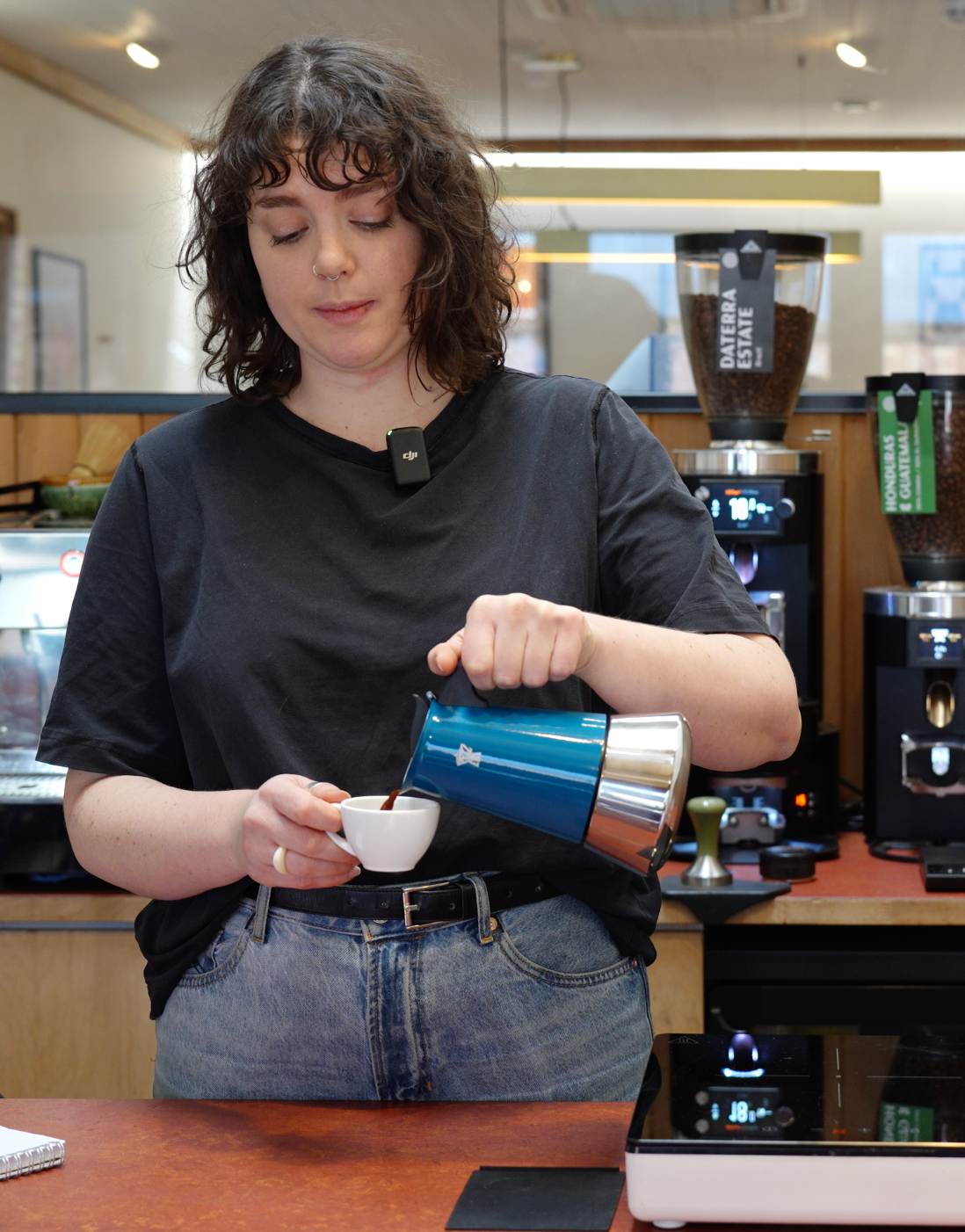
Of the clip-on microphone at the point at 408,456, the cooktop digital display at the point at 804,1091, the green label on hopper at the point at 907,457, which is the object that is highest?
the green label on hopper at the point at 907,457

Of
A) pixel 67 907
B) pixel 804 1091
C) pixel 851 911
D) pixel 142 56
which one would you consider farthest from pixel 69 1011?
pixel 142 56

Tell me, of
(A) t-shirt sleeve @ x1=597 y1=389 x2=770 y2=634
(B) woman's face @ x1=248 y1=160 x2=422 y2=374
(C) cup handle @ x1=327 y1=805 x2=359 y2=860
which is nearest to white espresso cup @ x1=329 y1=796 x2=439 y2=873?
(C) cup handle @ x1=327 y1=805 x2=359 y2=860

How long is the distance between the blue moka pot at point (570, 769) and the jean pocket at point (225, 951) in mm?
263

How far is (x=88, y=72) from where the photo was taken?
3928mm

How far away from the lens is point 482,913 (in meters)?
1.01

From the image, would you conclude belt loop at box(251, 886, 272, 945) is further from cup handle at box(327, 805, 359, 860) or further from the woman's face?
the woman's face

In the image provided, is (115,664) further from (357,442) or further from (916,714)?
(916,714)

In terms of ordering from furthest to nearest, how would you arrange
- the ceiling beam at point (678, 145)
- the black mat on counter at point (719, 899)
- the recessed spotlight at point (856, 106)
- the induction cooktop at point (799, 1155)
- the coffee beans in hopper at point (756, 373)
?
the ceiling beam at point (678, 145), the recessed spotlight at point (856, 106), the coffee beans in hopper at point (756, 373), the black mat on counter at point (719, 899), the induction cooktop at point (799, 1155)

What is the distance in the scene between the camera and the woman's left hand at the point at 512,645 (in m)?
0.86

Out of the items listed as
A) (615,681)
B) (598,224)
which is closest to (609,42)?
(598,224)

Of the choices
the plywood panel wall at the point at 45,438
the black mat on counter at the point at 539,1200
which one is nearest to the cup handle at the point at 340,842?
the black mat on counter at the point at 539,1200

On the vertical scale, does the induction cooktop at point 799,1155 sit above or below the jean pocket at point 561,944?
below

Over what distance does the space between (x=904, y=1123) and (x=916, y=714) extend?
120cm

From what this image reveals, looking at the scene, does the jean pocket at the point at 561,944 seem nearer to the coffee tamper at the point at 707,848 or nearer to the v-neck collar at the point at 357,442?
the v-neck collar at the point at 357,442
